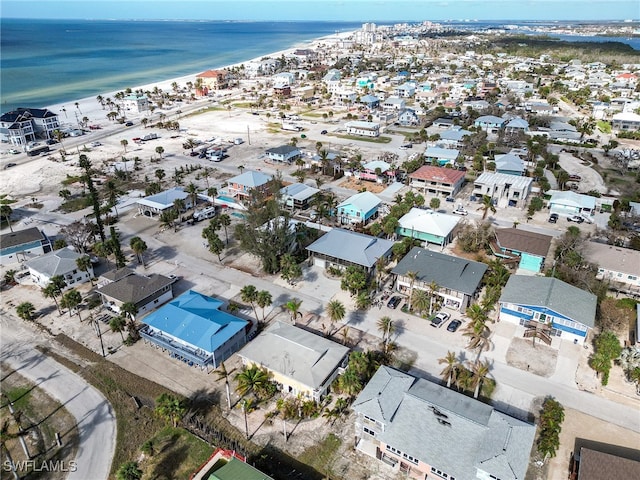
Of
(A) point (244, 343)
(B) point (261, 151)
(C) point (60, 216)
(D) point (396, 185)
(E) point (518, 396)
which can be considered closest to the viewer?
(E) point (518, 396)

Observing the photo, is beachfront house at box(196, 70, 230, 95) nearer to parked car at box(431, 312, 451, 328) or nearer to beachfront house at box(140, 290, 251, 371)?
beachfront house at box(140, 290, 251, 371)

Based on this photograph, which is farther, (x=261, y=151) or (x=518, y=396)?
(x=261, y=151)

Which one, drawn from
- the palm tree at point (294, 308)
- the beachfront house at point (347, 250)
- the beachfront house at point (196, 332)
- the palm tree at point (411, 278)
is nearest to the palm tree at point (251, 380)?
the beachfront house at point (196, 332)

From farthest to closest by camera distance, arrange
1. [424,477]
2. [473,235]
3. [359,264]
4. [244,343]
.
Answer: [473,235]
[359,264]
[244,343]
[424,477]

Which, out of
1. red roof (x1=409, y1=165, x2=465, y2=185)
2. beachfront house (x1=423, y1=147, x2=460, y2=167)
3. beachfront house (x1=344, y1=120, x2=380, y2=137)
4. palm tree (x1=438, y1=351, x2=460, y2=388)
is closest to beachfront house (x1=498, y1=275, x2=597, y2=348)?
palm tree (x1=438, y1=351, x2=460, y2=388)

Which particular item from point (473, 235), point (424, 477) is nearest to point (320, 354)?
point (424, 477)

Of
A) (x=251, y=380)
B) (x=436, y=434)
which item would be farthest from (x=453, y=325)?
(x=251, y=380)

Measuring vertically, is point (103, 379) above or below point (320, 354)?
below

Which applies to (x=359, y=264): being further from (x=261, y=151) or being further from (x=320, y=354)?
(x=261, y=151)
